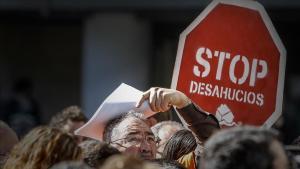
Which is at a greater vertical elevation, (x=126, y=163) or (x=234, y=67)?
(x=234, y=67)

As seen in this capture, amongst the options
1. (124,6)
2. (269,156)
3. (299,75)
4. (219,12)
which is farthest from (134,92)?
(299,75)

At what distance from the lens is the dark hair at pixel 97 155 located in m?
3.83

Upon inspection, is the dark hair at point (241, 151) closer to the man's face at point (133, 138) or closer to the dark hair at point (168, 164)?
the dark hair at point (168, 164)

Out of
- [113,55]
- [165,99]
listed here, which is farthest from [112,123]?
[113,55]

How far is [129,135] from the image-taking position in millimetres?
4484

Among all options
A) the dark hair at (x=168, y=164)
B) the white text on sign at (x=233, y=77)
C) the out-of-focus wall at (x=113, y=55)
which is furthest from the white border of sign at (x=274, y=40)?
the out-of-focus wall at (x=113, y=55)

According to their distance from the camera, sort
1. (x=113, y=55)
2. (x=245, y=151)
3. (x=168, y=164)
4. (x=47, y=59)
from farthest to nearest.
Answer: (x=47, y=59)
(x=113, y=55)
(x=168, y=164)
(x=245, y=151)

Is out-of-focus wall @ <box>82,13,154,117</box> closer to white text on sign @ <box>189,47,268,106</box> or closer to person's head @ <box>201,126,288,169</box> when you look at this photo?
white text on sign @ <box>189,47,268,106</box>

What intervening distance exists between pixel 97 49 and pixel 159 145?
606 cm

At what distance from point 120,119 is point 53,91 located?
9.05 m

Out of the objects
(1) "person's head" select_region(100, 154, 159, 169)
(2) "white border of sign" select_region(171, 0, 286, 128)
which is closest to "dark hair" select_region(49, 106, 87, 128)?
(2) "white border of sign" select_region(171, 0, 286, 128)

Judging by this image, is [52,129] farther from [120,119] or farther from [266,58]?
[266,58]

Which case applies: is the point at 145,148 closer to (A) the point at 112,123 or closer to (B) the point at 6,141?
(A) the point at 112,123

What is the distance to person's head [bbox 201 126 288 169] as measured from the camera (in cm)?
284
